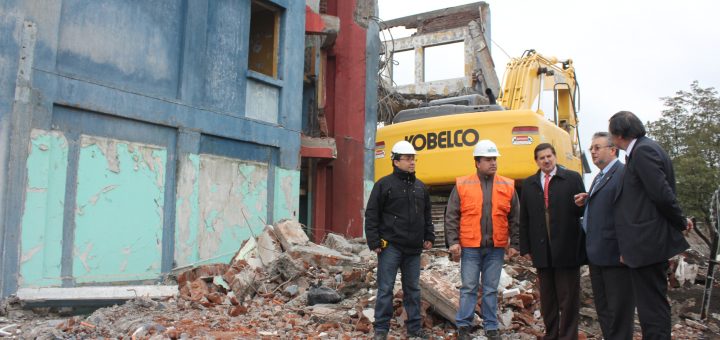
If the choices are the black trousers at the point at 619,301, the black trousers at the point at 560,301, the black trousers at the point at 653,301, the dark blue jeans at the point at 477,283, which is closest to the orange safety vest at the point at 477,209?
the dark blue jeans at the point at 477,283

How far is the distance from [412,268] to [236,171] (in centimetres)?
419

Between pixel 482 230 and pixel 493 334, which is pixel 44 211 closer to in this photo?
pixel 482 230

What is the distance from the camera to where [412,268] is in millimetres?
5664

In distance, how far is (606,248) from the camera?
176 inches

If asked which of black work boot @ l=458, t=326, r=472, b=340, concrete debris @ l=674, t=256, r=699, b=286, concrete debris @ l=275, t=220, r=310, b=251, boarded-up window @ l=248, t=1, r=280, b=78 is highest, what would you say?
boarded-up window @ l=248, t=1, r=280, b=78

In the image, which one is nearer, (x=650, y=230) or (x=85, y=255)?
(x=650, y=230)

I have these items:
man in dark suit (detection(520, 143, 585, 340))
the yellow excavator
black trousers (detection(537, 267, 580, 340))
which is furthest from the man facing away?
the yellow excavator

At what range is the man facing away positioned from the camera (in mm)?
5441

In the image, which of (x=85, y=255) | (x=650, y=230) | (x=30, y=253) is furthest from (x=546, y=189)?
(x=30, y=253)

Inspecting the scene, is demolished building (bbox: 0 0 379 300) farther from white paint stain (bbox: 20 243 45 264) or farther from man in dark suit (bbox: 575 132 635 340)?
man in dark suit (bbox: 575 132 635 340)

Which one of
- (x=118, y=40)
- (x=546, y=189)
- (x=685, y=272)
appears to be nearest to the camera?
(x=546, y=189)

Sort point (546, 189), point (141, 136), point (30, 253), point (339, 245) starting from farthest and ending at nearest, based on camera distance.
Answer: point (339, 245), point (141, 136), point (30, 253), point (546, 189)

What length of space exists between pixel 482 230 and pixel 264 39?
20.4ft

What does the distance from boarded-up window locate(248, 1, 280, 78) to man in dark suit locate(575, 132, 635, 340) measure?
248 inches
